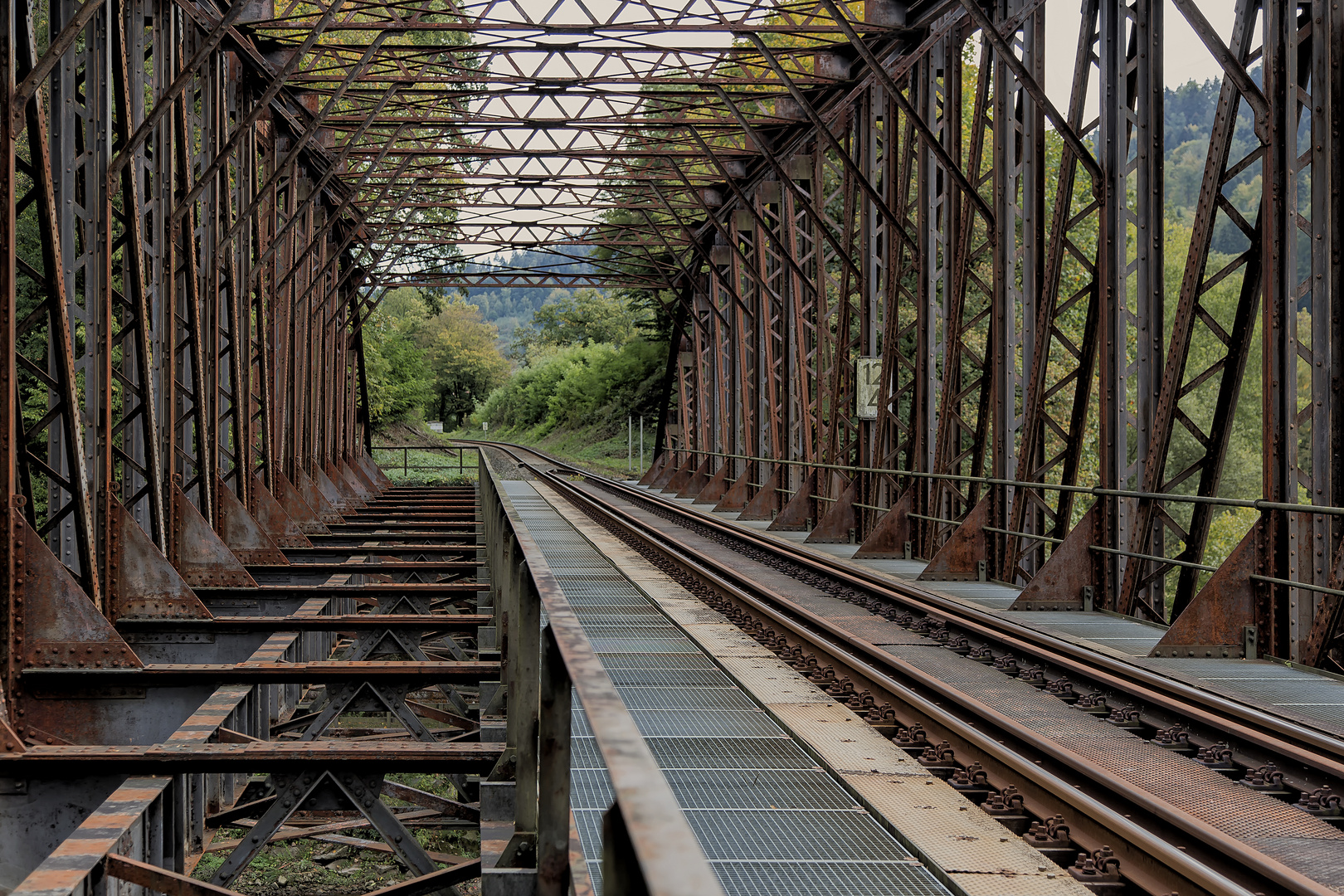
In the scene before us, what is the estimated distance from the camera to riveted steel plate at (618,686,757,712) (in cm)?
720

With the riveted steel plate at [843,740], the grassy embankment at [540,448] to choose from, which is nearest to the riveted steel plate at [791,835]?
the riveted steel plate at [843,740]

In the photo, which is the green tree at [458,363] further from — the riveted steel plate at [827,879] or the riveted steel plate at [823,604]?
the riveted steel plate at [827,879]

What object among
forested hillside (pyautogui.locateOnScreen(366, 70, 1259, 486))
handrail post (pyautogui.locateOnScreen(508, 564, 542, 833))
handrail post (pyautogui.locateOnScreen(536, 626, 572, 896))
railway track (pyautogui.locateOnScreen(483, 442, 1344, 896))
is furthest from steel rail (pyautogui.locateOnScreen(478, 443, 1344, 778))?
forested hillside (pyautogui.locateOnScreen(366, 70, 1259, 486))

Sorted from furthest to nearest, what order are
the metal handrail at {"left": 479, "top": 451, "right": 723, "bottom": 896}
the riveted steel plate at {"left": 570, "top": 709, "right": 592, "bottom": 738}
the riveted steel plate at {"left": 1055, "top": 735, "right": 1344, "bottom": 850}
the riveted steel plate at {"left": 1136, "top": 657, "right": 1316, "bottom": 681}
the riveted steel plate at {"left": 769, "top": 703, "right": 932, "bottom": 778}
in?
the riveted steel plate at {"left": 1136, "top": 657, "right": 1316, "bottom": 681}
the riveted steel plate at {"left": 570, "top": 709, "right": 592, "bottom": 738}
the riveted steel plate at {"left": 769, "top": 703, "right": 932, "bottom": 778}
the riveted steel plate at {"left": 1055, "top": 735, "right": 1344, "bottom": 850}
the metal handrail at {"left": 479, "top": 451, "right": 723, "bottom": 896}

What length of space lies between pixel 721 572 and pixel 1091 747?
25.3 feet

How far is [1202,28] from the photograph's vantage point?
983cm

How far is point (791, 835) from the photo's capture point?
193 inches

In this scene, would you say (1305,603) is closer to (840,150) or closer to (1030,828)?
(1030,828)

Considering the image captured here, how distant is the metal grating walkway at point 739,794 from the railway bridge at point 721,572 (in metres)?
0.03

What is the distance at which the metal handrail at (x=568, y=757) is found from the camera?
1.68 m

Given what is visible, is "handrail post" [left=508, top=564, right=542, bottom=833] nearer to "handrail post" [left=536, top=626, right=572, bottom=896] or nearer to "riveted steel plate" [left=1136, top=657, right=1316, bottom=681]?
"handrail post" [left=536, top=626, right=572, bottom=896]

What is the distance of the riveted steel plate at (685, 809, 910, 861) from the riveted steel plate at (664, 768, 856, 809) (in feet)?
0.30

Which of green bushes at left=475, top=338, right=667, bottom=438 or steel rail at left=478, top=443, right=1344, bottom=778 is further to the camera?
green bushes at left=475, top=338, right=667, bottom=438

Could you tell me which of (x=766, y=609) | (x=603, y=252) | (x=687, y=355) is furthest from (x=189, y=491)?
(x=603, y=252)
